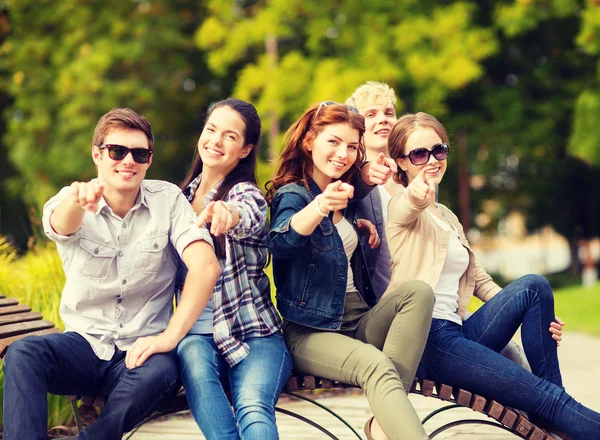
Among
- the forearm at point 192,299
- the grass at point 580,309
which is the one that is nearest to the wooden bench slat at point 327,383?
the forearm at point 192,299

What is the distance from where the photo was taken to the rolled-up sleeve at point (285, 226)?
3.31 meters

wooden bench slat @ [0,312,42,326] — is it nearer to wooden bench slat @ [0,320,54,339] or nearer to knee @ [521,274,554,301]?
wooden bench slat @ [0,320,54,339]

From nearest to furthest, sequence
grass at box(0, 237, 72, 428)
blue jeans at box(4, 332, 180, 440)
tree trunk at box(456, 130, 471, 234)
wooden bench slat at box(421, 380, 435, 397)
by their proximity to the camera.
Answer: blue jeans at box(4, 332, 180, 440), wooden bench slat at box(421, 380, 435, 397), grass at box(0, 237, 72, 428), tree trunk at box(456, 130, 471, 234)

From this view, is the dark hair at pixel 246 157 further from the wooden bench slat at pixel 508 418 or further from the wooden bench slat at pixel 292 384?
the wooden bench slat at pixel 508 418

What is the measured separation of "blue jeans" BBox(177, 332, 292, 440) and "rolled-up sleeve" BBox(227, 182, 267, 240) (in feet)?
1.43

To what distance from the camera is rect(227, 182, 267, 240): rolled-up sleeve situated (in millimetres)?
3342

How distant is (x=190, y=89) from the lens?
2028 cm

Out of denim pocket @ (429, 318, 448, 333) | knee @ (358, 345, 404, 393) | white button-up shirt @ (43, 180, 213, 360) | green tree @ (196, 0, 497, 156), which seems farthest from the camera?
green tree @ (196, 0, 497, 156)

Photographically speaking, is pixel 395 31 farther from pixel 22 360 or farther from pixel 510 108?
pixel 22 360

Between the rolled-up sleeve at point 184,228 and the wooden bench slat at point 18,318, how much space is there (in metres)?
0.89

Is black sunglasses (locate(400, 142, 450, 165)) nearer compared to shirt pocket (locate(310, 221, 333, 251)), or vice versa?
shirt pocket (locate(310, 221, 333, 251))

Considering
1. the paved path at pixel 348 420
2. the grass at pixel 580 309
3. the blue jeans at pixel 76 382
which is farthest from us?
the grass at pixel 580 309

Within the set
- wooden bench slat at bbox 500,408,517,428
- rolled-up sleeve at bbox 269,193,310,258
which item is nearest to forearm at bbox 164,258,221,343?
rolled-up sleeve at bbox 269,193,310,258

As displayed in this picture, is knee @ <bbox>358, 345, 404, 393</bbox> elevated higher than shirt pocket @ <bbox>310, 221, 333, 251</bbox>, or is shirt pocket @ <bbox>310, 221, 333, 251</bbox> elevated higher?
shirt pocket @ <bbox>310, 221, 333, 251</bbox>
